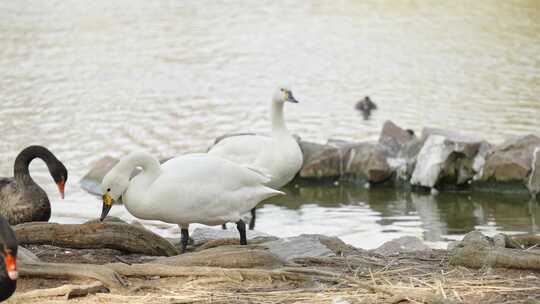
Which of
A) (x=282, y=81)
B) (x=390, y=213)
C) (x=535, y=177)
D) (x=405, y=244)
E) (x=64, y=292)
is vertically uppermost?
(x=282, y=81)

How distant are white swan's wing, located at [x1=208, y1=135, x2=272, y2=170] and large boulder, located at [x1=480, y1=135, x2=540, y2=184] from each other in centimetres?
361

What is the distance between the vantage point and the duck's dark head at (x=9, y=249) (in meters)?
5.10

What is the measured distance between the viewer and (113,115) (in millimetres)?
19391

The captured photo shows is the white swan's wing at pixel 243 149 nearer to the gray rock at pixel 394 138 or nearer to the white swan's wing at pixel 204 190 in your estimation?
the white swan's wing at pixel 204 190

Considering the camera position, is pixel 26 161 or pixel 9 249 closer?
pixel 9 249

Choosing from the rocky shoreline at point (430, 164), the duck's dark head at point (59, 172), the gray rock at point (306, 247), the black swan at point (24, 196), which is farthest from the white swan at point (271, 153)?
the rocky shoreline at point (430, 164)

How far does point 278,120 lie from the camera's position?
11.9m

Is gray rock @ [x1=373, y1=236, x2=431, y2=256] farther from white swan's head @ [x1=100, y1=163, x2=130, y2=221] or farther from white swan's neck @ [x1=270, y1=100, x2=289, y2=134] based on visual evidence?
white swan's head @ [x1=100, y1=163, x2=130, y2=221]

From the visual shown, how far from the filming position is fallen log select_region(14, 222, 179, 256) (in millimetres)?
7984

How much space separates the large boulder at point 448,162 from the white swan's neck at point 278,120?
8.92 ft

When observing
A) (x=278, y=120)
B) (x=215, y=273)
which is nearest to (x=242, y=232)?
(x=215, y=273)

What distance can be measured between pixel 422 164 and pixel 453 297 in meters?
7.69

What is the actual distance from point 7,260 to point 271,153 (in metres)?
6.37

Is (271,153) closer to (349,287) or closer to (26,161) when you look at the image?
(26,161)
